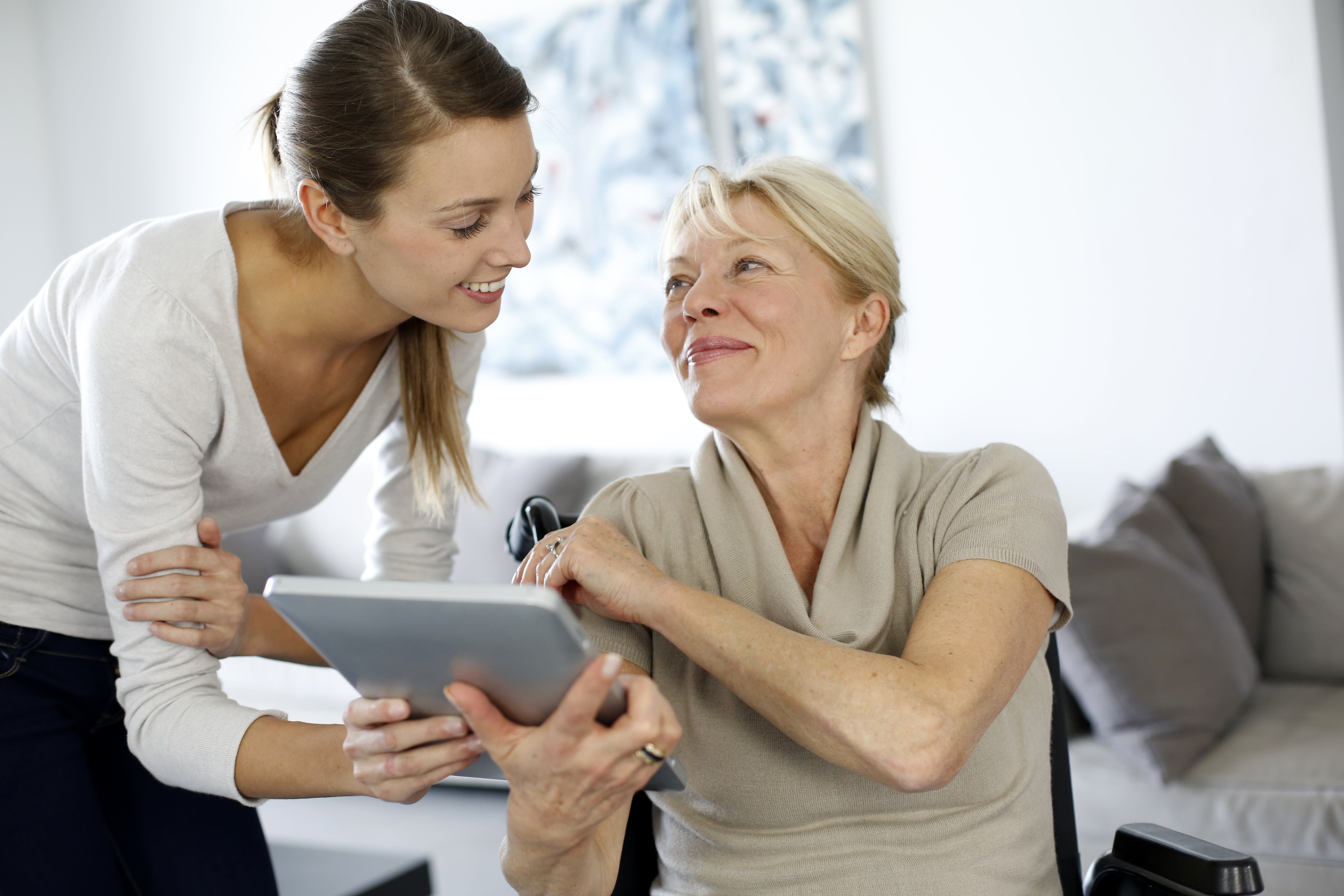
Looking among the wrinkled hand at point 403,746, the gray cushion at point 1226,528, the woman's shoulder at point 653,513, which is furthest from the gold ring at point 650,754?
the gray cushion at point 1226,528

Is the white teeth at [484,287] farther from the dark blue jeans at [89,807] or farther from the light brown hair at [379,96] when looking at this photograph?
the dark blue jeans at [89,807]

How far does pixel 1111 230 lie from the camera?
3389mm

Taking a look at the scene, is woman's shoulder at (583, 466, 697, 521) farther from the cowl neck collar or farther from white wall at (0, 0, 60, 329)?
white wall at (0, 0, 60, 329)

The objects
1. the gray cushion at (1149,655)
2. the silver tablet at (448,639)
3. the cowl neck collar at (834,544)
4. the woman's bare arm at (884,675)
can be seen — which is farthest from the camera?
the gray cushion at (1149,655)

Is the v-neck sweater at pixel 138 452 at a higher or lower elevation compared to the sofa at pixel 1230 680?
higher

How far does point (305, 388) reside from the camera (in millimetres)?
1455

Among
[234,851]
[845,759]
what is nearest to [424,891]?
[234,851]

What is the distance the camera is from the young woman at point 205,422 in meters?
1.22

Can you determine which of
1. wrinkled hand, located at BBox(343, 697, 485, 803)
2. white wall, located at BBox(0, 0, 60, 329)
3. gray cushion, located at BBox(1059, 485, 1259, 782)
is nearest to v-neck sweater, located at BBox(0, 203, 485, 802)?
wrinkled hand, located at BBox(343, 697, 485, 803)

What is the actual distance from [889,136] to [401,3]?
8.83 ft

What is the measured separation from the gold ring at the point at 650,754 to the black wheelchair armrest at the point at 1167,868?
2.07 feet

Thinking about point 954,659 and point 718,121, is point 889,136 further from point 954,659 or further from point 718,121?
point 954,659

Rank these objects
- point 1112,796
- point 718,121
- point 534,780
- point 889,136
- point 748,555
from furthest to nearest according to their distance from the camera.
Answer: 1. point 718,121
2. point 889,136
3. point 1112,796
4. point 748,555
5. point 534,780

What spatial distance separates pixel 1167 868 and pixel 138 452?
1.17 m
